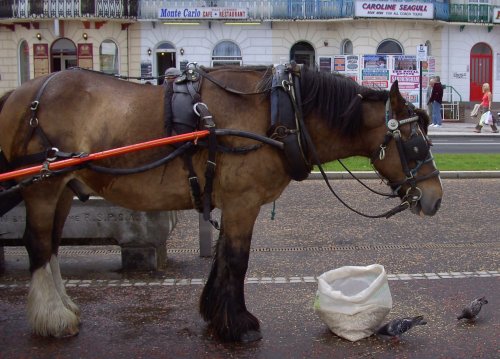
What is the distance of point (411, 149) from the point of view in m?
4.68

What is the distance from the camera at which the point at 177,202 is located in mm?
4758

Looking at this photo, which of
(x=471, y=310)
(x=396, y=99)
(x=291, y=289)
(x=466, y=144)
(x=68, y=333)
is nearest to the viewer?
(x=396, y=99)

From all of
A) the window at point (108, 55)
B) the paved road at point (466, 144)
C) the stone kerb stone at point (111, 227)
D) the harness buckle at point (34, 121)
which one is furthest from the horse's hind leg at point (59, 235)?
the window at point (108, 55)

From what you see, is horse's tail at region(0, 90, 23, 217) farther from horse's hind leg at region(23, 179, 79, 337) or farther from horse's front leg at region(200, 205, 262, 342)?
horse's front leg at region(200, 205, 262, 342)

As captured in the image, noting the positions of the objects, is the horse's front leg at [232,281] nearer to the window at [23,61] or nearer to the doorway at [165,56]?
the doorway at [165,56]

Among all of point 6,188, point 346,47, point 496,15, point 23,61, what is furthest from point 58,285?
point 496,15

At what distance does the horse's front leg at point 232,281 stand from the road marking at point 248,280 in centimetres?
153

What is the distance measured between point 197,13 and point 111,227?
100 feet

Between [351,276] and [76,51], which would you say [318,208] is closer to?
[351,276]

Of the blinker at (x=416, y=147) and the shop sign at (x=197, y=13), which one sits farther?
the shop sign at (x=197, y=13)

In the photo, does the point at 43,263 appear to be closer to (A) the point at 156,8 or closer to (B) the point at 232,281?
(B) the point at 232,281

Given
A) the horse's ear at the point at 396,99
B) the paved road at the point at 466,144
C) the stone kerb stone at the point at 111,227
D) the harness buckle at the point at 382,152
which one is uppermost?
the horse's ear at the point at 396,99

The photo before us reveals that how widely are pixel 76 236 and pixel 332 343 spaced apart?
3.04 metres

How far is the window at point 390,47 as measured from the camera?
3722cm
